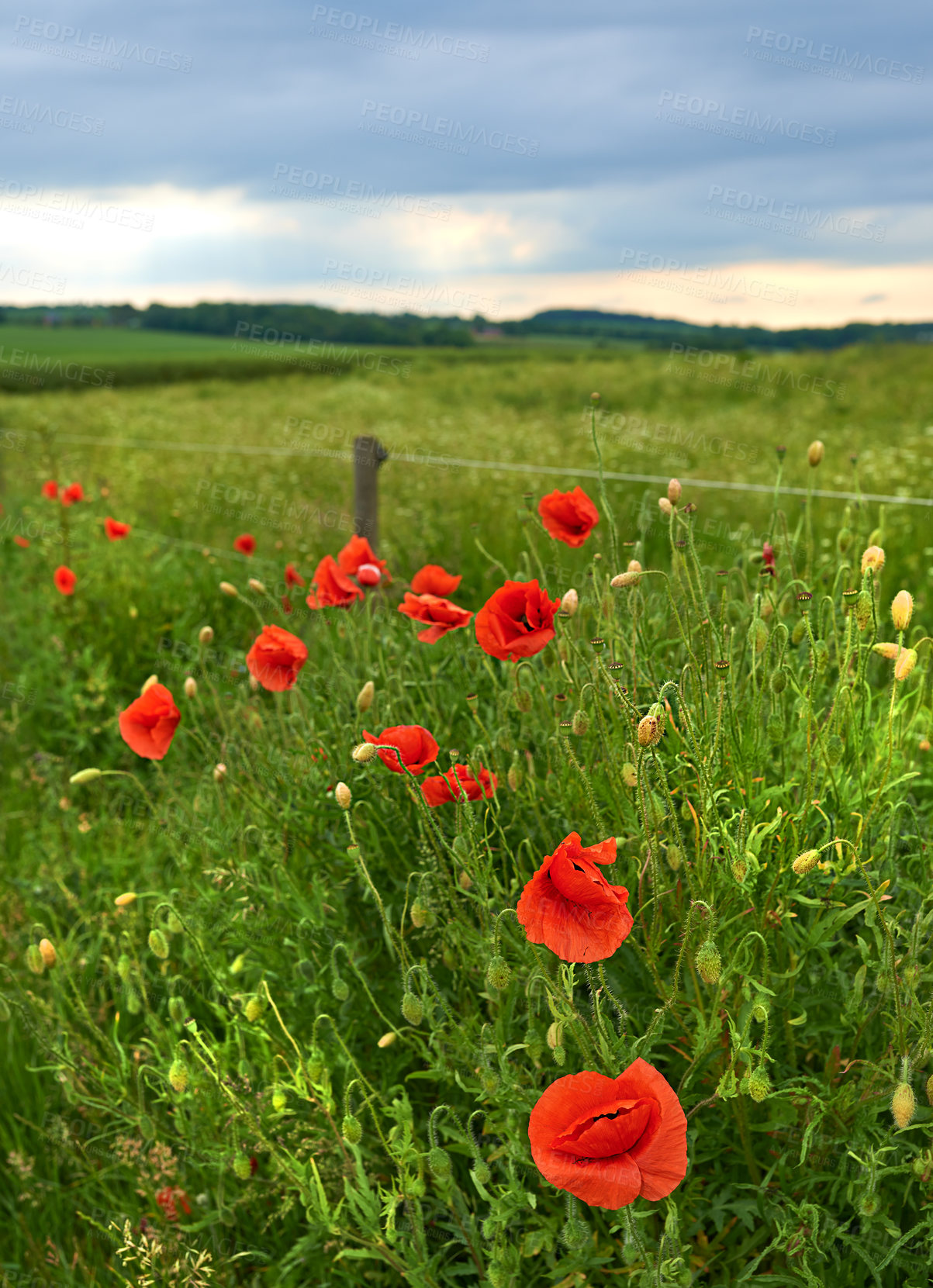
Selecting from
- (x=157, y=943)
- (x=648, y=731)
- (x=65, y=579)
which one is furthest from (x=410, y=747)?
(x=65, y=579)

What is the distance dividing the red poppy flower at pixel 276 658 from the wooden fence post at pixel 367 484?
2322 mm

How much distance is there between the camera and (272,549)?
211 inches

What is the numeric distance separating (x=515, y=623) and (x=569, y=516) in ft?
1.29

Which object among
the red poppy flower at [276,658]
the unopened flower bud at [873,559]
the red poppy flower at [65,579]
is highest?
the unopened flower bud at [873,559]

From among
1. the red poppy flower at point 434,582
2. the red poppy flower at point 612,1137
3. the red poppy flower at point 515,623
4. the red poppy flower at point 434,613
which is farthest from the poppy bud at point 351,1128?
the red poppy flower at point 434,582

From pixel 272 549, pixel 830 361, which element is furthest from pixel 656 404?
pixel 272 549

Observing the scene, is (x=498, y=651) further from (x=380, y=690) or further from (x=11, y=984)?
(x=11, y=984)

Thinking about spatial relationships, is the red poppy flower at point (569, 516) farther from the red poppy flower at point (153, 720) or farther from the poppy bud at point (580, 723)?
the red poppy flower at point (153, 720)

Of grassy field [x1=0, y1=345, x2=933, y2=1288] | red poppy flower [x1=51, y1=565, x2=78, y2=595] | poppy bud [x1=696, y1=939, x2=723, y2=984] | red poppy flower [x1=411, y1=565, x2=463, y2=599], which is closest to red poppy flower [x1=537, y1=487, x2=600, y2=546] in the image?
grassy field [x1=0, y1=345, x2=933, y2=1288]

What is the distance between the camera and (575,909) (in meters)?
1.28

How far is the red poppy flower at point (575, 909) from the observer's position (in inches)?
48.3

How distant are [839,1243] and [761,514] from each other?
16.5 ft

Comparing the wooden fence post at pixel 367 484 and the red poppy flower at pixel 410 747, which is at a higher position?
Answer: the wooden fence post at pixel 367 484

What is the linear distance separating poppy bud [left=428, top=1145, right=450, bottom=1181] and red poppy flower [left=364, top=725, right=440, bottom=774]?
555 mm
